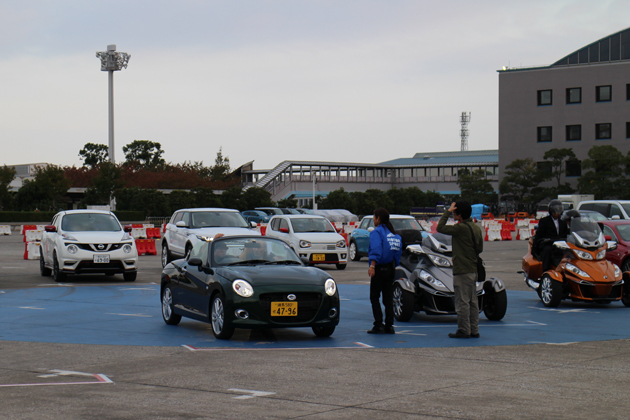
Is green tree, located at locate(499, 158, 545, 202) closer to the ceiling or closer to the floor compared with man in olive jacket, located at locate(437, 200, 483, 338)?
closer to the ceiling

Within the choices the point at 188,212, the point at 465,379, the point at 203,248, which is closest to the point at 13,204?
the point at 188,212

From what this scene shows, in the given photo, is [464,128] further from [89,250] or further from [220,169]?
[89,250]

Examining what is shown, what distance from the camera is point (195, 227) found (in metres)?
20.5

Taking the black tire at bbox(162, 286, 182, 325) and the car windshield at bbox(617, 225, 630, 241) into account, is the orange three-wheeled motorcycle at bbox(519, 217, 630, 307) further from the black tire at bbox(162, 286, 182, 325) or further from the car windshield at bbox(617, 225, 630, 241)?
the black tire at bbox(162, 286, 182, 325)

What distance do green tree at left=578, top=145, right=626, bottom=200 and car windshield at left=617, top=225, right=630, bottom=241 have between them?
47.0m

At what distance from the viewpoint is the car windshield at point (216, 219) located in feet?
68.0

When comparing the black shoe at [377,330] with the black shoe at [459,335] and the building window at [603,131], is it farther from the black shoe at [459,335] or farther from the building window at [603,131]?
the building window at [603,131]

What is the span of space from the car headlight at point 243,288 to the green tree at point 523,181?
205ft

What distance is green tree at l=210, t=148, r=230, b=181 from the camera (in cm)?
10191

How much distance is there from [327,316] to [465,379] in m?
2.75

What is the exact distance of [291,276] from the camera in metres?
9.57

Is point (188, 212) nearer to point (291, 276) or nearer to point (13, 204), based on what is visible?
point (291, 276)

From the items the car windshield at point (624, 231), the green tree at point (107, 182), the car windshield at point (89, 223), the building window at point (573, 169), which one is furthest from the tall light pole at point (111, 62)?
the car windshield at point (624, 231)

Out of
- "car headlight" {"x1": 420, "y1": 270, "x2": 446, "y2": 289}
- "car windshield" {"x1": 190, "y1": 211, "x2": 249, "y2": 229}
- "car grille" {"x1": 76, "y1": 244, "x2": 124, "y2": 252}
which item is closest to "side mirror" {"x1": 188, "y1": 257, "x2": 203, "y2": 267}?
"car headlight" {"x1": 420, "y1": 270, "x2": 446, "y2": 289}
